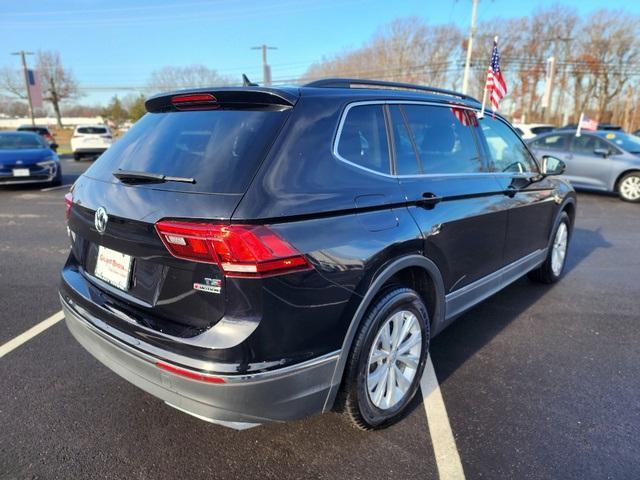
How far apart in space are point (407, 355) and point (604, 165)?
33.6ft

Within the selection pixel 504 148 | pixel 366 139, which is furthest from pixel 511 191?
pixel 366 139

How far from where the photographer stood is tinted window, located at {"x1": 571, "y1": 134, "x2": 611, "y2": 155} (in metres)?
10.7

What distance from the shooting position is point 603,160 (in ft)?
34.6

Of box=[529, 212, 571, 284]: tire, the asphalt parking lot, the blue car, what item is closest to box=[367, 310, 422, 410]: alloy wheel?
the asphalt parking lot

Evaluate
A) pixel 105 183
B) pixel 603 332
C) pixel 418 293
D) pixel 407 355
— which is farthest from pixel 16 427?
pixel 603 332

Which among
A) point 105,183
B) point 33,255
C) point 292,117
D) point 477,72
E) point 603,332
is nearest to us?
point 292,117

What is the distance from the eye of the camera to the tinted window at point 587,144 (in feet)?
35.1

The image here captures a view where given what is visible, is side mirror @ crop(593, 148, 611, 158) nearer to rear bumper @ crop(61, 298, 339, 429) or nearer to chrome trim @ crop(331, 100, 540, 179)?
chrome trim @ crop(331, 100, 540, 179)

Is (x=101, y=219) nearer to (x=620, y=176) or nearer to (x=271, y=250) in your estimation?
(x=271, y=250)

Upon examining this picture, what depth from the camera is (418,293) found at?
2793 millimetres

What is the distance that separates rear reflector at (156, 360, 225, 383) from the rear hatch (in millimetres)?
141

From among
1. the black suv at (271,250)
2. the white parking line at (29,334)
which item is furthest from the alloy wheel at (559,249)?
the white parking line at (29,334)

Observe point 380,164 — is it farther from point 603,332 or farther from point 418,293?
point 603,332

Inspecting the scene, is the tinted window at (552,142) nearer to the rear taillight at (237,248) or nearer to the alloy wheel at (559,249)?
the alloy wheel at (559,249)
